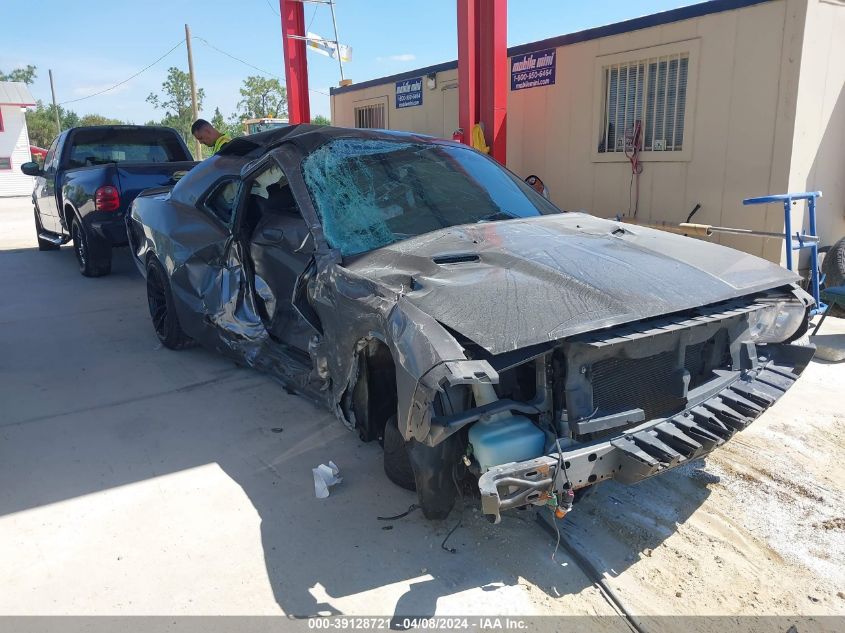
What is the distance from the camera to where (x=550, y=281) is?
2.67 metres

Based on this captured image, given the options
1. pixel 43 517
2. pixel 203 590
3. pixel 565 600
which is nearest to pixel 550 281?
pixel 565 600

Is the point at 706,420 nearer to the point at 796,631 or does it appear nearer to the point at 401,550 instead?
the point at 796,631

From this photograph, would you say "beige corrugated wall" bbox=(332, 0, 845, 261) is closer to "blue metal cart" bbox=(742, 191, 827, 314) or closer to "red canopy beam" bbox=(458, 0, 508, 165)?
"red canopy beam" bbox=(458, 0, 508, 165)

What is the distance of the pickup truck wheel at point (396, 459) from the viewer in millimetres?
3000

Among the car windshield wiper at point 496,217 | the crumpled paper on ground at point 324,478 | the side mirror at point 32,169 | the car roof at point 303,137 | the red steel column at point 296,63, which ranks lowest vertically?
the crumpled paper on ground at point 324,478

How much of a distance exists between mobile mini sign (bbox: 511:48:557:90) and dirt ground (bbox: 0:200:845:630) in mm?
6284

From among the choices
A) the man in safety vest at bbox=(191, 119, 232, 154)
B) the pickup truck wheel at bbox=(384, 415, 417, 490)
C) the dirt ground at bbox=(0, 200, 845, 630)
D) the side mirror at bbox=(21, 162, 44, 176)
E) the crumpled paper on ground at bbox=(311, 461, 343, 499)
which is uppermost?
the man in safety vest at bbox=(191, 119, 232, 154)

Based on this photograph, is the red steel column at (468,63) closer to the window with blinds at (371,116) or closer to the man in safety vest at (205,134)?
the man in safety vest at (205,134)

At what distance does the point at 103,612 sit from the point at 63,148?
7.82 metres

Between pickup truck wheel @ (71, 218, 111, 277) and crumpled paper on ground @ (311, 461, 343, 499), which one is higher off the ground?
pickup truck wheel @ (71, 218, 111, 277)

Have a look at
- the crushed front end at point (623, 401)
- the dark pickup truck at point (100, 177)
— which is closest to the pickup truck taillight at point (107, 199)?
the dark pickup truck at point (100, 177)

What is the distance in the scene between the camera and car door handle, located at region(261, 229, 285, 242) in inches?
147

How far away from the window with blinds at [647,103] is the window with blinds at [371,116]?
17.1 feet

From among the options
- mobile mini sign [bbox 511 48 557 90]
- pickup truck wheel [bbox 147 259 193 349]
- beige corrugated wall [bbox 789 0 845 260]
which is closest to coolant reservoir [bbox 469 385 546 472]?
pickup truck wheel [bbox 147 259 193 349]
